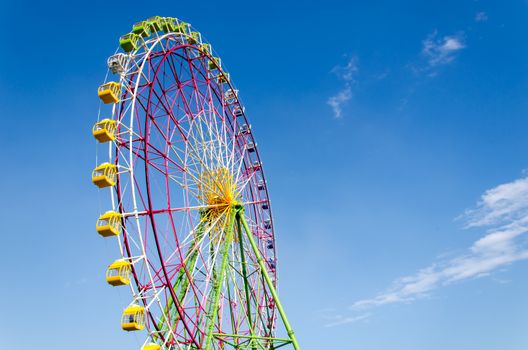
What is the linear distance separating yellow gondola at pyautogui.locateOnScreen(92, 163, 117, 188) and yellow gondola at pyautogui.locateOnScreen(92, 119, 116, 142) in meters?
0.97

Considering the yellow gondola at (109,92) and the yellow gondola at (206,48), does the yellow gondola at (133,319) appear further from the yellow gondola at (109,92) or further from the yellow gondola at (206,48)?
the yellow gondola at (206,48)

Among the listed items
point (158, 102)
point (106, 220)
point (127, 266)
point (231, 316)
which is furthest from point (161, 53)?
point (231, 316)

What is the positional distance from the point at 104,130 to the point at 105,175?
5.39 feet

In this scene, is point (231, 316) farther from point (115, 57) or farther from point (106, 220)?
point (115, 57)

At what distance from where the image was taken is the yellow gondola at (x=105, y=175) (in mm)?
17094

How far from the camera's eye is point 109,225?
16.7 metres

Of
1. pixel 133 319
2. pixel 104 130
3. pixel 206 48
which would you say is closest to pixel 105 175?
pixel 104 130

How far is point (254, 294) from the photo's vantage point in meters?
25.1

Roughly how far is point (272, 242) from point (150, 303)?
13281 millimetres

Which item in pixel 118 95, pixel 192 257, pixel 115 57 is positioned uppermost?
pixel 115 57

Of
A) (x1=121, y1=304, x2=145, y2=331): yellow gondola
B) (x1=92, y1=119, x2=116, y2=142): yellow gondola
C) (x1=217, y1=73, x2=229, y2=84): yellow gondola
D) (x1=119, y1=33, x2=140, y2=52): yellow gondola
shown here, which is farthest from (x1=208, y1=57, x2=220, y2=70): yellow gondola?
(x1=121, y1=304, x2=145, y2=331): yellow gondola

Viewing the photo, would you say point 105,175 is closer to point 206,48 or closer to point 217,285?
point 217,285

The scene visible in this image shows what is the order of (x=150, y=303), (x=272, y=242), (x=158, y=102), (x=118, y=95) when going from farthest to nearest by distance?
1. (x=272, y=242)
2. (x=158, y=102)
3. (x=118, y=95)
4. (x=150, y=303)

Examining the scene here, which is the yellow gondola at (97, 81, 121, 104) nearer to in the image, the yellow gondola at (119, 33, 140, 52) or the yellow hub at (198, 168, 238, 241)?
the yellow gondola at (119, 33, 140, 52)
